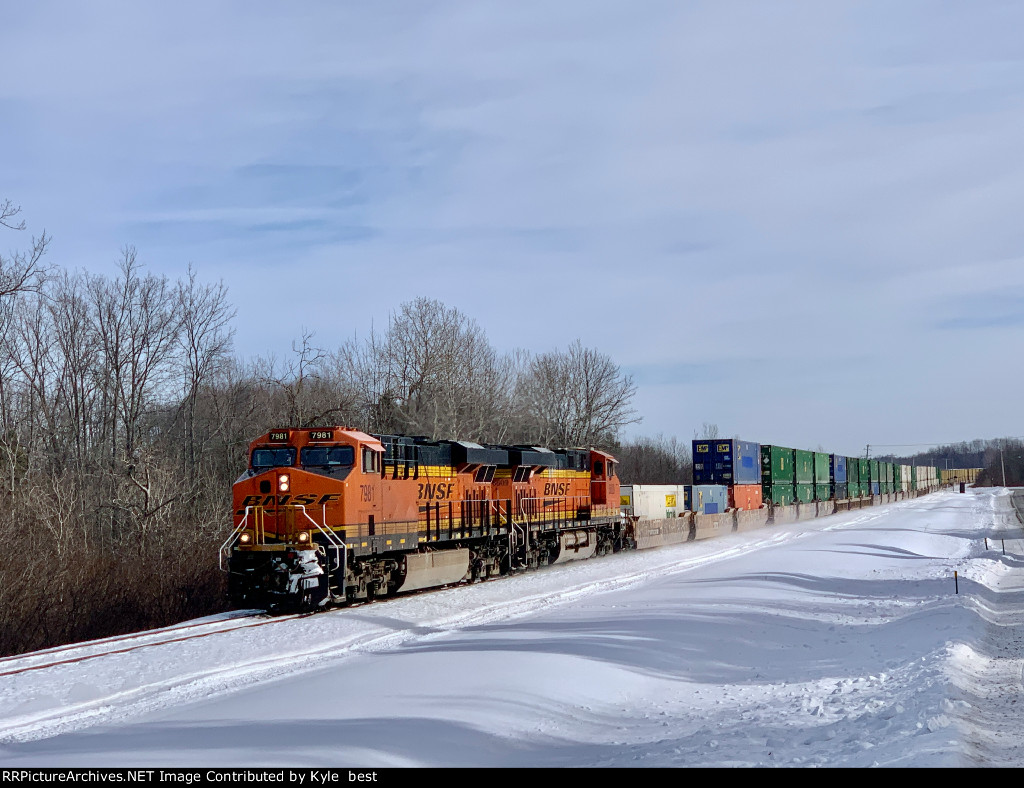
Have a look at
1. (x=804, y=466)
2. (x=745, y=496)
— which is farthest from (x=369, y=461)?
(x=804, y=466)

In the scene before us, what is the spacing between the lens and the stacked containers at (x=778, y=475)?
52200 mm

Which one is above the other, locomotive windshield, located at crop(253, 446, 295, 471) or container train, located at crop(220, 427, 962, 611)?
locomotive windshield, located at crop(253, 446, 295, 471)

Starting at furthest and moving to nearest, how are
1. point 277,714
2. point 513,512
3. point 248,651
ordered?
point 513,512
point 248,651
point 277,714

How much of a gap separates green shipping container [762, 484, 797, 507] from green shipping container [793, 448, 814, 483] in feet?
5.84

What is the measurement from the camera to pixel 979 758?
730 cm

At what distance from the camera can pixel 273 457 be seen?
1822 centimetres

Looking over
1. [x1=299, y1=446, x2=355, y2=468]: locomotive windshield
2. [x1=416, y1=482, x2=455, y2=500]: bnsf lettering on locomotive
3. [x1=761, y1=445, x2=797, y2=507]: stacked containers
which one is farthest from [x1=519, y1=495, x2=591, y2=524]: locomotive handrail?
[x1=761, y1=445, x2=797, y2=507]: stacked containers

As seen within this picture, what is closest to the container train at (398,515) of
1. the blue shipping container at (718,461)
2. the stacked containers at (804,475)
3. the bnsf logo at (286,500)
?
the bnsf logo at (286,500)

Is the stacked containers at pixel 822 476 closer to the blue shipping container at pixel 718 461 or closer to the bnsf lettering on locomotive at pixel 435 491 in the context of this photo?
the blue shipping container at pixel 718 461

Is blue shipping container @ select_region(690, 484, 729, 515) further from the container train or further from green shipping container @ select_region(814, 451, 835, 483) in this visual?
green shipping container @ select_region(814, 451, 835, 483)

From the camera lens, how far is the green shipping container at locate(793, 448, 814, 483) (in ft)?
189
